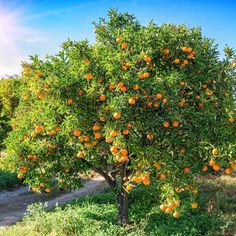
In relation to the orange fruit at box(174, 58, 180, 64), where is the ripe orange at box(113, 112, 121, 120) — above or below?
below

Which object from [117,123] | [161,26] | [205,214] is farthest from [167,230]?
[161,26]

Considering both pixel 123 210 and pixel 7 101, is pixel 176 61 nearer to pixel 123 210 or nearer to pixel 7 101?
pixel 123 210

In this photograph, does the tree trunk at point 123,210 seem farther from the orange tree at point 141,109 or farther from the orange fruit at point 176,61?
the orange fruit at point 176,61

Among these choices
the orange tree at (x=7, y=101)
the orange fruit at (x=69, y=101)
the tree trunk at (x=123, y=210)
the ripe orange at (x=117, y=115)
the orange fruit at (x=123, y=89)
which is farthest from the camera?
the orange tree at (x=7, y=101)

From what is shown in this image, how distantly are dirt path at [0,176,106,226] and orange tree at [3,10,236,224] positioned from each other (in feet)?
14.2

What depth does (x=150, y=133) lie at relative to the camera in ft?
20.1

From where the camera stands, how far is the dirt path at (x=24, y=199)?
36.6ft

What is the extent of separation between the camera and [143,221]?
27.3ft

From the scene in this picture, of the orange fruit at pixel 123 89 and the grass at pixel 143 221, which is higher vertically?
the orange fruit at pixel 123 89

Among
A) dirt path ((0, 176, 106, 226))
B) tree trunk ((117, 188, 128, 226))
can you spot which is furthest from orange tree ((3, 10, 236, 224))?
dirt path ((0, 176, 106, 226))

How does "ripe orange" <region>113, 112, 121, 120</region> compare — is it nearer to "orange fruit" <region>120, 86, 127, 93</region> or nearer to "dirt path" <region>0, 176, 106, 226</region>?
"orange fruit" <region>120, 86, 127, 93</region>

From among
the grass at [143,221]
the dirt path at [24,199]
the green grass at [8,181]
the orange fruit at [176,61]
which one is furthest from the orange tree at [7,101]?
the orange fruit at [176,61]

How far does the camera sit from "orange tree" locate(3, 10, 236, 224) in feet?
19.5

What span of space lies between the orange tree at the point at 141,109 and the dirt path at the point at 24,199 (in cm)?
434
